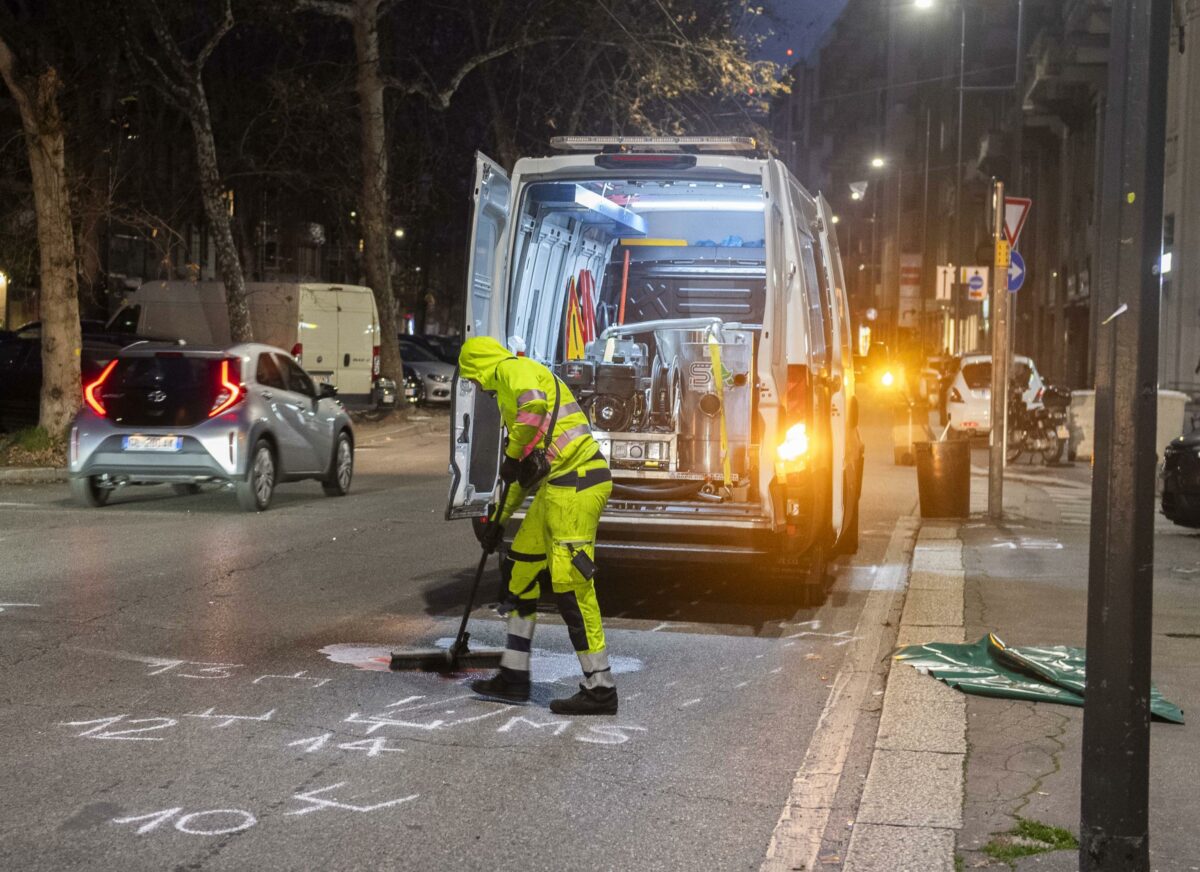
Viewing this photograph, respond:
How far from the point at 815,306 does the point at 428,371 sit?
1027 inches

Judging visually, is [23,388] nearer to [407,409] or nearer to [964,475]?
[407,409]

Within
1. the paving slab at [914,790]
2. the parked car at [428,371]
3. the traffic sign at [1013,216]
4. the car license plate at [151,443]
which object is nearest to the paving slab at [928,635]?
the paving slab at [914,790]

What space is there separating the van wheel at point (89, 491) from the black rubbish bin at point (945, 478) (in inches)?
291

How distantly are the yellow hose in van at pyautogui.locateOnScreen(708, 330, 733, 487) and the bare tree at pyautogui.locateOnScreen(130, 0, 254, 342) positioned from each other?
16.3m

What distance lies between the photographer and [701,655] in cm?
847

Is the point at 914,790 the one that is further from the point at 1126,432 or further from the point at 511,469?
the point at 511,469

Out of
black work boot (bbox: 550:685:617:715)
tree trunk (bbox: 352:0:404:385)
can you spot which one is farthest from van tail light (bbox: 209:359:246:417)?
tree trunk (bbox: 352:0:404:385)

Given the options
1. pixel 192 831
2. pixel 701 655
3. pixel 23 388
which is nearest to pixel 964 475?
pixel 701 655

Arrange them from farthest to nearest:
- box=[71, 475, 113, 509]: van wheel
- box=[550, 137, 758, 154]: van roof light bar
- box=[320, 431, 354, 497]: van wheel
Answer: box=[320, 431, 354, 497]: van wheel, box=[71, 475, 113, 509]: van wheel, box=[550, 137, 758, 154]: van roof light bar

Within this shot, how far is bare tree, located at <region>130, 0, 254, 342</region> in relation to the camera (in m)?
24.8

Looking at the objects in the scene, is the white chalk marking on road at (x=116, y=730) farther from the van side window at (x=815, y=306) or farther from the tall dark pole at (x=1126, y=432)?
the van side window at (x=815, y=306)

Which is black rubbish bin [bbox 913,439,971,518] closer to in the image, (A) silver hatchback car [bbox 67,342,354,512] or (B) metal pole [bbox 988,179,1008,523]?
(B) metal pole [bbox 988,179,1008,523]

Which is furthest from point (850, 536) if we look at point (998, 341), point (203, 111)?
point (203, 111)

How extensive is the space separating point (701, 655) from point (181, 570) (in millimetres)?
4191
